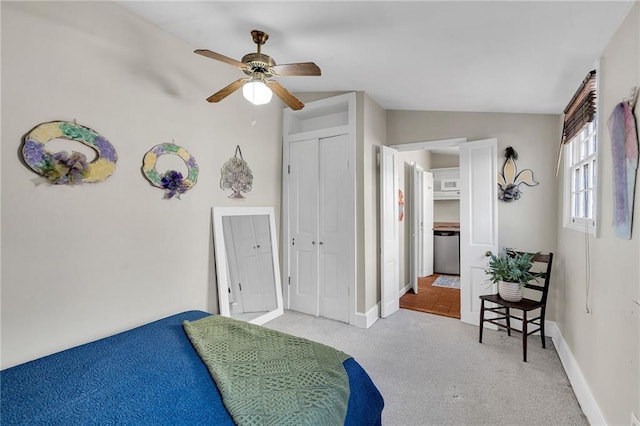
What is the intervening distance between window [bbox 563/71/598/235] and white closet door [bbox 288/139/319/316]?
2340 millimetres

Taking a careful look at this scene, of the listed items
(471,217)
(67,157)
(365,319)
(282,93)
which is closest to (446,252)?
(471,217)

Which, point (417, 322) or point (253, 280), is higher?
point (253, 280)

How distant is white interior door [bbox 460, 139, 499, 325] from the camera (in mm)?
3234

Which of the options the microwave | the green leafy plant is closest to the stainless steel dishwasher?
the microwave

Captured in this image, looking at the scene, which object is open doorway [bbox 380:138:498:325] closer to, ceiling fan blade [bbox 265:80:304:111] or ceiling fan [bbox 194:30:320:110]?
ceiling fan blade [bbox 265:80:304:111]

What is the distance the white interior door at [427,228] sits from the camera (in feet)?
17.5

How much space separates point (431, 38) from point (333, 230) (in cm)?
205

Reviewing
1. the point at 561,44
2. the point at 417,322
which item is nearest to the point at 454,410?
the point at 417,322

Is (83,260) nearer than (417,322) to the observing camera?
Yes

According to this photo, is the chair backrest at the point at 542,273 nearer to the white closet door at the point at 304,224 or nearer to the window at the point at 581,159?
the window at the point at 581,159

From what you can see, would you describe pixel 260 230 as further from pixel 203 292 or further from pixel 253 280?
pixel 203 292

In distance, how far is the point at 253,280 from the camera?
3012mm

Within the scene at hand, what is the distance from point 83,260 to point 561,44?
127 inches

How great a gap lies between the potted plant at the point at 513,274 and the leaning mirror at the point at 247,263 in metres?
2.23
